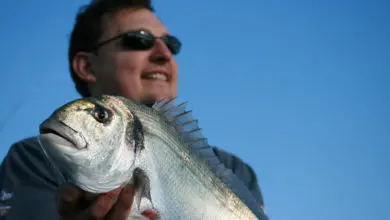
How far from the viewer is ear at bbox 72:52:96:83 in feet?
17.3

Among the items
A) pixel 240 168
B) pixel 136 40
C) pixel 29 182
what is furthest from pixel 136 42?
pixel 29 182

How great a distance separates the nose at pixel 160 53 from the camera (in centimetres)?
513

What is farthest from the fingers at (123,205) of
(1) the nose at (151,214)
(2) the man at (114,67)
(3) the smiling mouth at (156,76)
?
(3) the smiling mouth at (156,76)

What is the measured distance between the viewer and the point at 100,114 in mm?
2256

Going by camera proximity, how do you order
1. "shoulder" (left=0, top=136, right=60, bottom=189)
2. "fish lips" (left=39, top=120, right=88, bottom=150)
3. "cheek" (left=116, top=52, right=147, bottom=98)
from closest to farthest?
"fish lips" (left=39, top=120, right=88, bottom=150) → "shoulder" (left=0, top=136, right=60, bottom=189) → "cheek" (left=116, top=52, right=147, bottom=98)

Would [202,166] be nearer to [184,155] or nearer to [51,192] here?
[184,155]

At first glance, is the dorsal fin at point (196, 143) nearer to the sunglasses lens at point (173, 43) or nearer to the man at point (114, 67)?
the man at point (114, 67)

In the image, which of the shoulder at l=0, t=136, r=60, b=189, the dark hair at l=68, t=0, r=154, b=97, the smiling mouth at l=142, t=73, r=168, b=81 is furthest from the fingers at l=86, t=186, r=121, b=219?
the dark hair at l=68, t=0, r=154, b=97

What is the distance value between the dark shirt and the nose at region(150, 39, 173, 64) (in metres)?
1.74

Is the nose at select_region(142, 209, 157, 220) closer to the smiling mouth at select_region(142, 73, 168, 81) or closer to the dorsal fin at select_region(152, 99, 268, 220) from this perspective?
the dorsal fin at select_region(152, 99, 268, 220)

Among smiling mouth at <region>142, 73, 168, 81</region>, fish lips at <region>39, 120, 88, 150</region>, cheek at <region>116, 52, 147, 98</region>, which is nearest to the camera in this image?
fish lips at <region>39, 120, 88, 150</region>

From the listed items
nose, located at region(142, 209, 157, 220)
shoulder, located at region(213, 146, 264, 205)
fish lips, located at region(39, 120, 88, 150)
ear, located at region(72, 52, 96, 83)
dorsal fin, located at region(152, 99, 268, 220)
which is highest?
ear, located at region(72, 52, 96, 83)

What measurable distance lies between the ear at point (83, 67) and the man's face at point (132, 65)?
26 millimetres

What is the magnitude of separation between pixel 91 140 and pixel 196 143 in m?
0.82
